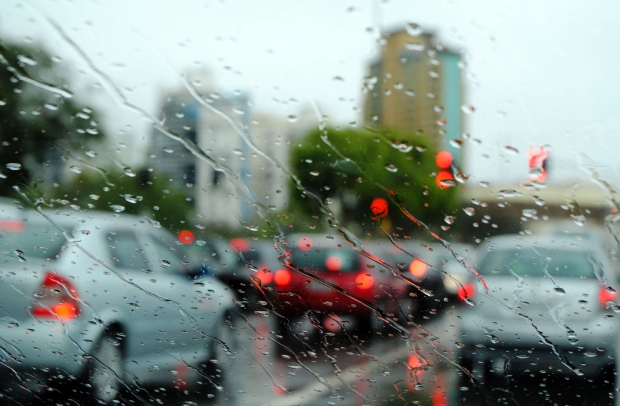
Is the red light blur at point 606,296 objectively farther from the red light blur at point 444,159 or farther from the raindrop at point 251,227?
the raindrop at point 251,227

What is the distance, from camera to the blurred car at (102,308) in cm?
387

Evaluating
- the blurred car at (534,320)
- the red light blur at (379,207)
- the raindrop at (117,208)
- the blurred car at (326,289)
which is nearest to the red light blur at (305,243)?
the blurred car at (326,289)

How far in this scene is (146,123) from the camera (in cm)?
378

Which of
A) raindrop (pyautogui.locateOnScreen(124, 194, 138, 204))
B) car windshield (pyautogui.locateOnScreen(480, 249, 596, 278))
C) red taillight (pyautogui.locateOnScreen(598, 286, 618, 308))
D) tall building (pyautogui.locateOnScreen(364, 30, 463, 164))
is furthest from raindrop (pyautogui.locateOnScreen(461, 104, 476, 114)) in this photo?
raindrop (pyautogui.locateOnScreen(124, 194, 138, 204))

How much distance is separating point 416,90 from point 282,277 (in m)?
1.26

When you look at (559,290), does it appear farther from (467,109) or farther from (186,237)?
(186,237)

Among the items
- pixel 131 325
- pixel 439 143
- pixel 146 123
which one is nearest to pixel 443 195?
pixel 439 143

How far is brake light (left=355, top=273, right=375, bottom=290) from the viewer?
3676 millimetres

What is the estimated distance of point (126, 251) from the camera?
409 centimetres

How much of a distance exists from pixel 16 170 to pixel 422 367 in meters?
2.59

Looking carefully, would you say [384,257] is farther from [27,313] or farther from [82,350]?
[27,313]

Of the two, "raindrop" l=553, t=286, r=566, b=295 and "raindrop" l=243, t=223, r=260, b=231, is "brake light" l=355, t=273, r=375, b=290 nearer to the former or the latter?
"raindrop" l=243, t=223, r=260, b=231

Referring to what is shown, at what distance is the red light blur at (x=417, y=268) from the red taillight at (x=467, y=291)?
0.22 m

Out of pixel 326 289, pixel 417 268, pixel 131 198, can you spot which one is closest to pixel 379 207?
pixel 417 268
